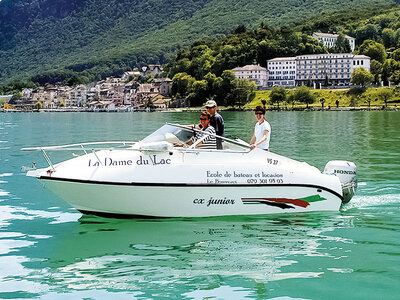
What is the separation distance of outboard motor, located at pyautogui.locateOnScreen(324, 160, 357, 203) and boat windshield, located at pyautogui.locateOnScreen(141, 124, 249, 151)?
228 centimetres

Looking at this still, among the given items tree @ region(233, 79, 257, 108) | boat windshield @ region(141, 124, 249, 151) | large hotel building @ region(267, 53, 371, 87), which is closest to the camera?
boat windshield @ region(141, 124, 249, 151)

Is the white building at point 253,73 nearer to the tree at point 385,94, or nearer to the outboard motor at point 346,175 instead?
the tree at point 385,94

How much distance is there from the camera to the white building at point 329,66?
17662 cm

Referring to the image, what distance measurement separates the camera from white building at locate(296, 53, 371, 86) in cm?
17662

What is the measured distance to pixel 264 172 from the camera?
34.9 ft

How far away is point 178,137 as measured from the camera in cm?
1077

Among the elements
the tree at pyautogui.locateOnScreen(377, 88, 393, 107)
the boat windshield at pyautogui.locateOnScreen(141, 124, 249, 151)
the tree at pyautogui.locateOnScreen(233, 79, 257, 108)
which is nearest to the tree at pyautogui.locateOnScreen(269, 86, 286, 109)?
the tree at pyautogui.locateOnScreen(233, 79, 257, 108)

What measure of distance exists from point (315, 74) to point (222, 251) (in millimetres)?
176619

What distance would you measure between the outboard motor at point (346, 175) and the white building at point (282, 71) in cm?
17509

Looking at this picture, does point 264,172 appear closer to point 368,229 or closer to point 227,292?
point 368,229

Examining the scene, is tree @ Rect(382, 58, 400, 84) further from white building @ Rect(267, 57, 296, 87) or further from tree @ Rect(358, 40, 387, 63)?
white building @ Rect(267, 57, 296, 87)

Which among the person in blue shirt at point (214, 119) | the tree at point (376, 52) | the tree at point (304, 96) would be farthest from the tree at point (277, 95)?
the person in blue shirt at point (214, 119)

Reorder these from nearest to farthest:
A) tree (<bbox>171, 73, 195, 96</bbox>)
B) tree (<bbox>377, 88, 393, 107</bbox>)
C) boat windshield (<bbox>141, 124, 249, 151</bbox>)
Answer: boat windshield (<bbox>141, 124, 249, 151</bbox>) < tree (<bbox>377, 88, 393, 107</bbox>) < tree (<bbox>171, 73, 195, 96</bbox>)

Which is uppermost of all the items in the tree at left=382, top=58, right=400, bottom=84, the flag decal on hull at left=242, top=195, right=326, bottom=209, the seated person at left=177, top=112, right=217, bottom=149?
the tree at left=382, top=58, right=400, bottom=84
